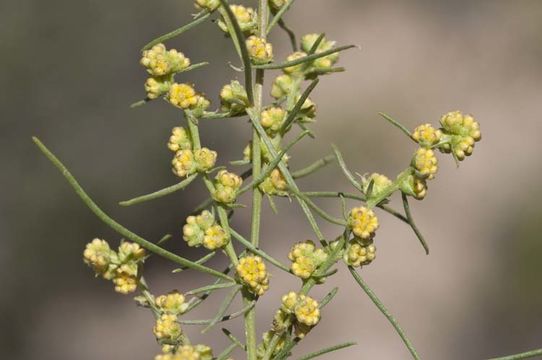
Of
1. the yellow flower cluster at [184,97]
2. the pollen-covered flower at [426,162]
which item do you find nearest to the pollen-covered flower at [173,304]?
the yellow flower cluster at [184,97]

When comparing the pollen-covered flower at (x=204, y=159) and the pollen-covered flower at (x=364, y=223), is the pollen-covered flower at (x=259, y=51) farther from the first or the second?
the pollen-covered flower at (x=364, y=223)

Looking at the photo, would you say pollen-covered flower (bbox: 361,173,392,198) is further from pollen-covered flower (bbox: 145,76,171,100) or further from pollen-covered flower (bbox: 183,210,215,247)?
pollen-covered flower (bbox: 145,76,171,100)

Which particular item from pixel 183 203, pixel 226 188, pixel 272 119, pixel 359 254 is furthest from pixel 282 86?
pixel 183 203

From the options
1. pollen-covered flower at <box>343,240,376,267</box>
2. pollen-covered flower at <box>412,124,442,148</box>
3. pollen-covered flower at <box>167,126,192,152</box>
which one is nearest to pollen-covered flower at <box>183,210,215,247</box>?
pollen-covered flower at <box>167,126,192,152</box>

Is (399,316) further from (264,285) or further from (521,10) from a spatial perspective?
(264,285)

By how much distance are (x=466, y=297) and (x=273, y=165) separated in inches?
190

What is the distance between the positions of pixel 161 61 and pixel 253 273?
1.09ft

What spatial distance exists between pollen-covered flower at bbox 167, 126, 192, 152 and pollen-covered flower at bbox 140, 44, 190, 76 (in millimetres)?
86

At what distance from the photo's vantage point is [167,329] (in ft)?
3.43

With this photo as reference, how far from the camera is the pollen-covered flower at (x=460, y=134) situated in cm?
105

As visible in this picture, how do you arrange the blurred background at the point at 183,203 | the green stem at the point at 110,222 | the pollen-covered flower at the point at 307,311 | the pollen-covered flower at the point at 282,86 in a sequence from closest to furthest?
the green stem at the point at 110,222, the pollen-covered flower at the point at 307,311, the pollen-covered flower at the point at 282,86, the blurred background at the point at 183,203

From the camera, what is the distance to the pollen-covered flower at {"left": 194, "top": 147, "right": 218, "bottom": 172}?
1069mm

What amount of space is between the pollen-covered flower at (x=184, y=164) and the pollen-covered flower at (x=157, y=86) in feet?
0.32

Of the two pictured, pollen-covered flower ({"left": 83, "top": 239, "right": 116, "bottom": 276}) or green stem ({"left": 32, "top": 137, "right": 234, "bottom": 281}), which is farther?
pollen-covered flower ({"left": 83, "top": 239, "right": 116, "bottom": 276})
